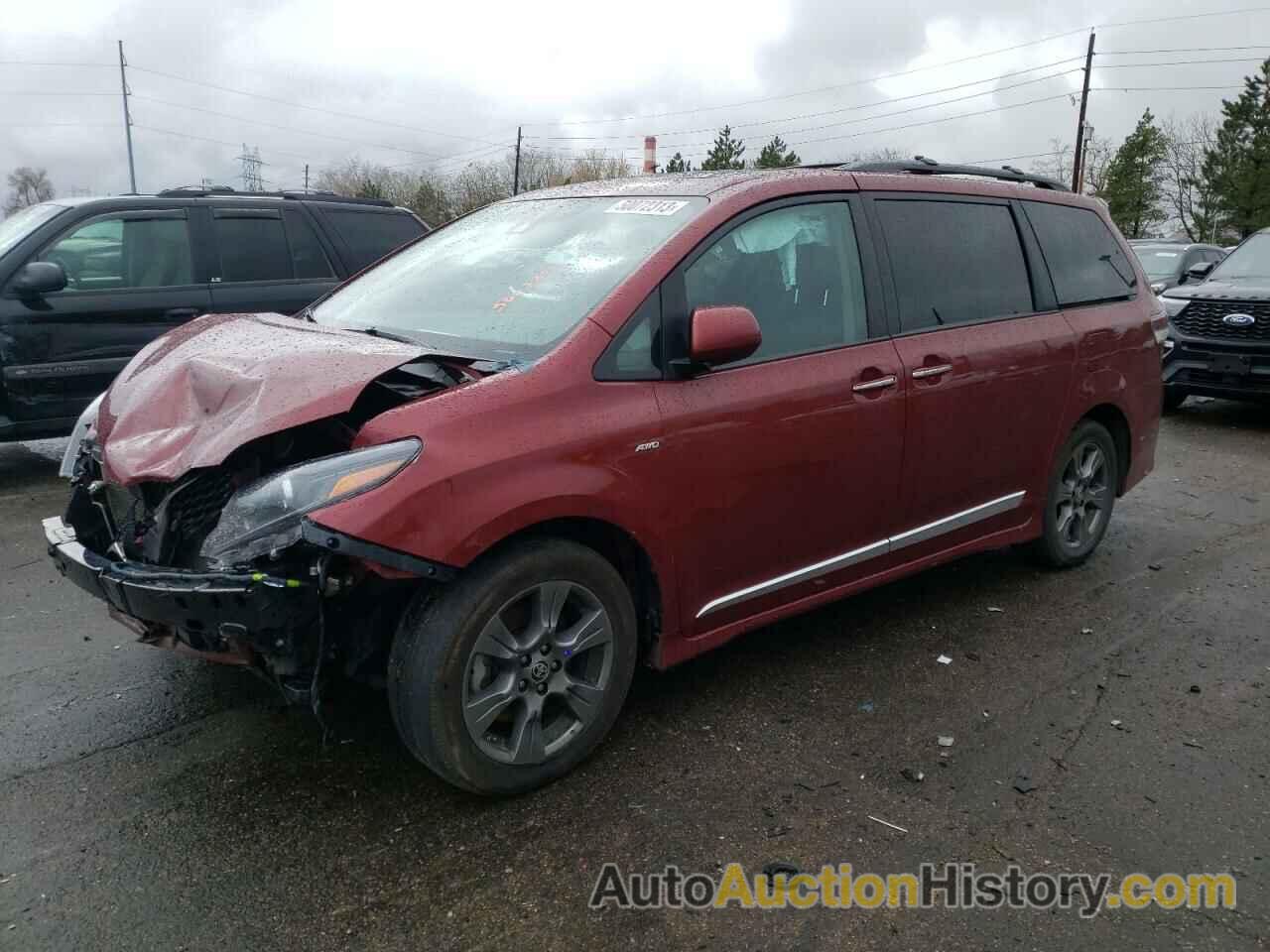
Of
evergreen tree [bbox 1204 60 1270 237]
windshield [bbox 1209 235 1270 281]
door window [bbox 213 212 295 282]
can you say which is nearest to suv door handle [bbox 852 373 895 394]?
door window [bbox 213 212 295 282]

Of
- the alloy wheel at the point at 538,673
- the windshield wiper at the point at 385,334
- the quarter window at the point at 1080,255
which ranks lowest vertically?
the alloy wheel at the point at 538,673

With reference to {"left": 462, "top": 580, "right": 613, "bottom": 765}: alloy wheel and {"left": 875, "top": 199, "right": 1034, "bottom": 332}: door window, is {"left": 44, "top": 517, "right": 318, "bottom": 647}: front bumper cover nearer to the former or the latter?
{"left": 462, "top": 580, "right": 613, "bottom": 765}: alloy wheel

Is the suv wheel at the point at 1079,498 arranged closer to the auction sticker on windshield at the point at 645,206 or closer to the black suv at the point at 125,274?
the auction sticker on windshield at the point at 645,206

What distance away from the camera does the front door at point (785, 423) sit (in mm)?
3258

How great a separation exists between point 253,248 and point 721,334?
5.41 metres

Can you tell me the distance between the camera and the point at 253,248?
734 cm

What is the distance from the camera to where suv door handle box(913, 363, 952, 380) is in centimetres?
387

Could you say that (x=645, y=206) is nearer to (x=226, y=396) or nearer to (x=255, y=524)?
(x=226, y=396)

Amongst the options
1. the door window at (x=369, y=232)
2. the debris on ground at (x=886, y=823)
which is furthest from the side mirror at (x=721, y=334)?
the door window at (x=369, y=232)

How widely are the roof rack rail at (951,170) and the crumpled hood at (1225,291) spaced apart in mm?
5497

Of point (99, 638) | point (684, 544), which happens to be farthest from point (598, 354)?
point (99, 638)

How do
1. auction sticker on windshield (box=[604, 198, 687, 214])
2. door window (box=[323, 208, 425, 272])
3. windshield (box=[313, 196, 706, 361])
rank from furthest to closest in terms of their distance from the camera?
door window (box=[323, 208, 425, 272])
auction sticker on windshield (box=[604, 198, 687, 214])
windshield (box=[313, 196, 706, 361])

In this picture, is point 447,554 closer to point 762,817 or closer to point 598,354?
point 598,354

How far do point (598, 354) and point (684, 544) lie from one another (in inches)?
26.9
